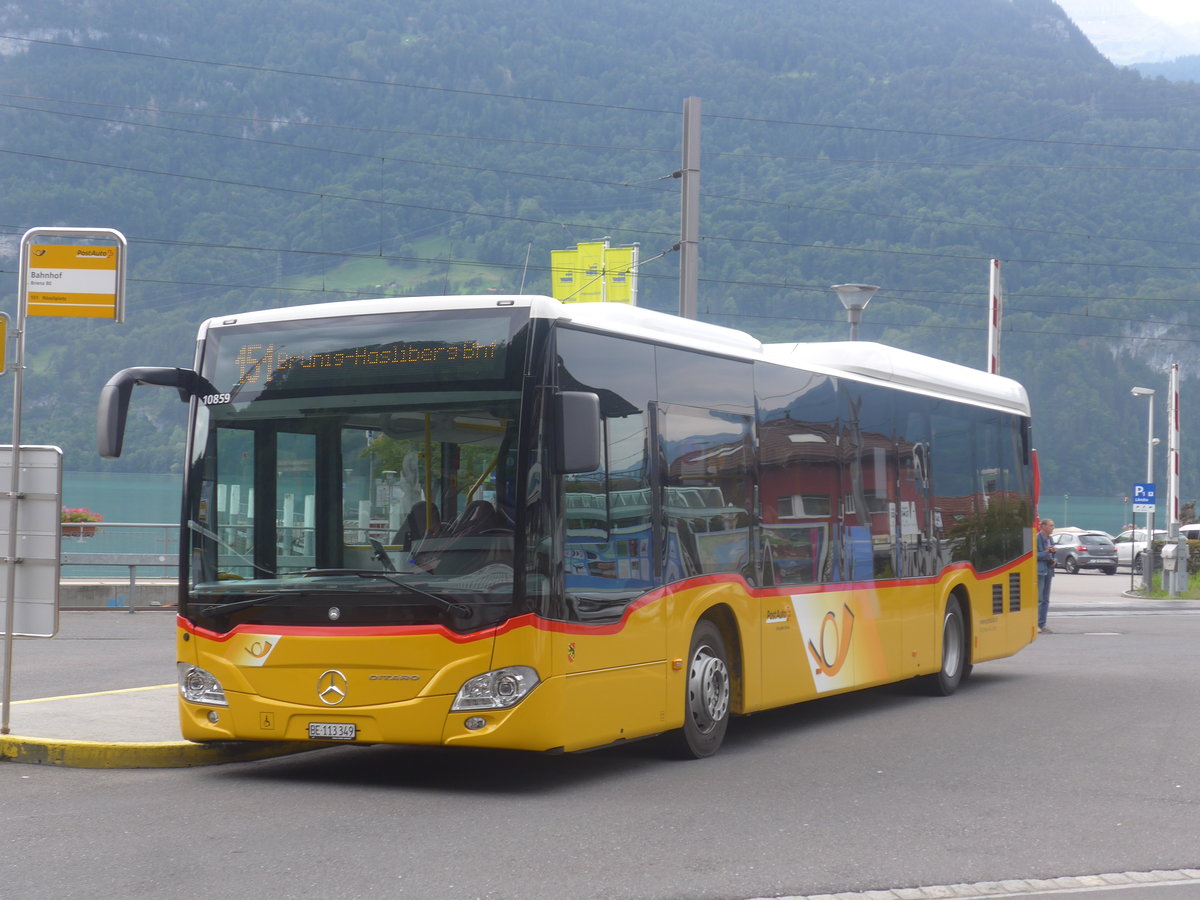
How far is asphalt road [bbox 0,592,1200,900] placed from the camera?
6.96m

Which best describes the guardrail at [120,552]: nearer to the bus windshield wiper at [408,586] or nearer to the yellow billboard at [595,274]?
the yellow billboard at [595,274]

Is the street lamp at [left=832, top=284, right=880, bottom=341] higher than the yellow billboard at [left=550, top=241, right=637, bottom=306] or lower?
lower

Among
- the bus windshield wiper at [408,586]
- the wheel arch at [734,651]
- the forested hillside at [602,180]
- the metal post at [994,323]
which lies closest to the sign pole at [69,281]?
the bus windshield wiper at [408,586]

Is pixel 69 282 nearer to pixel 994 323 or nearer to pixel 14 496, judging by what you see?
pixel 14 496

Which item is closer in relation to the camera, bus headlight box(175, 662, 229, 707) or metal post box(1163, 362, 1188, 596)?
bus headlight box(175, 662, 229, 707)

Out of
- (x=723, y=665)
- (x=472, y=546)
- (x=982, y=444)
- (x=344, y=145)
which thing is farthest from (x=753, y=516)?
(x=344, y=145)

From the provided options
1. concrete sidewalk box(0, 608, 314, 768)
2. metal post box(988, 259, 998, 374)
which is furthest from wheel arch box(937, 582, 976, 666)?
metal post box(988, 259, 998, 374)

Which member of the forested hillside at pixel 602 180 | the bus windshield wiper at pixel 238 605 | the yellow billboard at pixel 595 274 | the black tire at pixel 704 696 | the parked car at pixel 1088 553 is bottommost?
the parked car at pixel 1088 553

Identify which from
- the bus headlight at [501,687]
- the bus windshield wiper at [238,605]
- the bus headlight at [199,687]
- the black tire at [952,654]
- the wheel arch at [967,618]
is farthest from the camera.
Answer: the wheel arch at [967,618]

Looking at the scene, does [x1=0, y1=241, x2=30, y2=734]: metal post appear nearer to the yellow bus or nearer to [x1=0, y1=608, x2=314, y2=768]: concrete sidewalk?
[x1=0, y1=608, x2=314, y2=768]: concrete sidewalk

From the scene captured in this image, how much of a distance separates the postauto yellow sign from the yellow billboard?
16231mm

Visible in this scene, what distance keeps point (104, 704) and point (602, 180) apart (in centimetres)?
3837

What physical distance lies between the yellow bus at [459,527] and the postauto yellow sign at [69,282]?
1110mm

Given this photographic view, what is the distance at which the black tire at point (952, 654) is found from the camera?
49.3 ft
